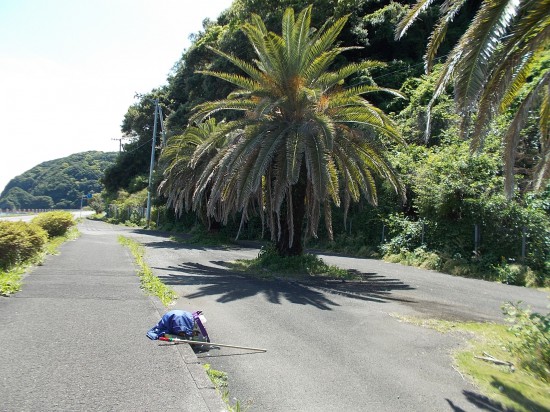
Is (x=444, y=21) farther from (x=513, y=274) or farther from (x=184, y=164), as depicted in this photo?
(x=184, y=164)

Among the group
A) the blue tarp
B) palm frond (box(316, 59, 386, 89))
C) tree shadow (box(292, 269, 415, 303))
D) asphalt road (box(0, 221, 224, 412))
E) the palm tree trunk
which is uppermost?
palm frond (box(316, 59, 386, 89))

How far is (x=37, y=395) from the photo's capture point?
13.2ft

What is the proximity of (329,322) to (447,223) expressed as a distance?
34.7ft

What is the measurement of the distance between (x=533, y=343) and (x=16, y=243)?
10781mm

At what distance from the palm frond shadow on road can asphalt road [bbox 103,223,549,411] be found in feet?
0.08

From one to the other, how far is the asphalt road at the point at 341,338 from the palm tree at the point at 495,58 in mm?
3091

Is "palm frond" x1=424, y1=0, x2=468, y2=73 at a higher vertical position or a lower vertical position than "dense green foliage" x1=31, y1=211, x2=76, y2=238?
higher

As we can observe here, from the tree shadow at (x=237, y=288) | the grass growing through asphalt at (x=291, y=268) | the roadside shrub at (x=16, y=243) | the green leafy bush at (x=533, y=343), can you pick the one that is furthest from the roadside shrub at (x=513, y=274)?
the roadside shrub at (x=16, y=243)

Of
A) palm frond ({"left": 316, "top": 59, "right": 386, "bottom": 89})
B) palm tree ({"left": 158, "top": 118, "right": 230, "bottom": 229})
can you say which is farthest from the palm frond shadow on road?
palm tree ({"left": 158, "top": 118, "right": 230, "bottom": 229})

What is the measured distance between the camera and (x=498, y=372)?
5.40 m

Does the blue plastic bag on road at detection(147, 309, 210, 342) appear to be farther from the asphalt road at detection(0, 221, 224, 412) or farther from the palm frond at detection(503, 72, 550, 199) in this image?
the palm frond at detection(503, 72, 550, 199)

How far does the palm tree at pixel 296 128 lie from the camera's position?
40.3ft

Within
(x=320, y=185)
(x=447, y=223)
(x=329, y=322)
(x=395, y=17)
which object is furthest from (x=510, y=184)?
(x=395, y=17)

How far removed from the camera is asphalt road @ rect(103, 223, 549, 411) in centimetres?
461
